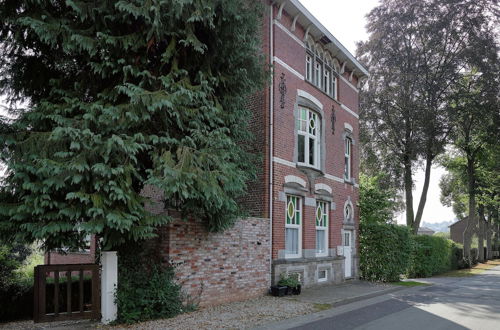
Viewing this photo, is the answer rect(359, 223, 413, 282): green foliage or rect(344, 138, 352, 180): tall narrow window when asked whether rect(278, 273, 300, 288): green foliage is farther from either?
rect(344, 138, 352, 180): tall narrow window

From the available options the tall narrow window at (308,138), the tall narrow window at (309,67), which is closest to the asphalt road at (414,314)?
the tall narrow window at (308,138)

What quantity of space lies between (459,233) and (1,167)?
87.2 metres

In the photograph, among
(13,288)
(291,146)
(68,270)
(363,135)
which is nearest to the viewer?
(68,270)

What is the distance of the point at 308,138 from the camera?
16.4m

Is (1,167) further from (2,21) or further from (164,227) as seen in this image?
(164,227)

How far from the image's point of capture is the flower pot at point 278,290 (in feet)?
42.7

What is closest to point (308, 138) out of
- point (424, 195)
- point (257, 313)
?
point (257, 313)

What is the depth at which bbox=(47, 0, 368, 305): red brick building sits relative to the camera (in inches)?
437

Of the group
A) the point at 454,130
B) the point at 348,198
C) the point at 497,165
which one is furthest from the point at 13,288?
the point at 497,165

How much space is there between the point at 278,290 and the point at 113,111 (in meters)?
7.49

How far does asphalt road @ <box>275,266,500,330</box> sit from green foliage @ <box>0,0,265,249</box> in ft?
11.8

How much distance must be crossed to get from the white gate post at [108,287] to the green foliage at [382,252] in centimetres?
1375

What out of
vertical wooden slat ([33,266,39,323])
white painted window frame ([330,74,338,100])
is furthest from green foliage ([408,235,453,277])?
vertical wooden slat ([33,266,39,323])

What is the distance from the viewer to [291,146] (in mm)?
15188
